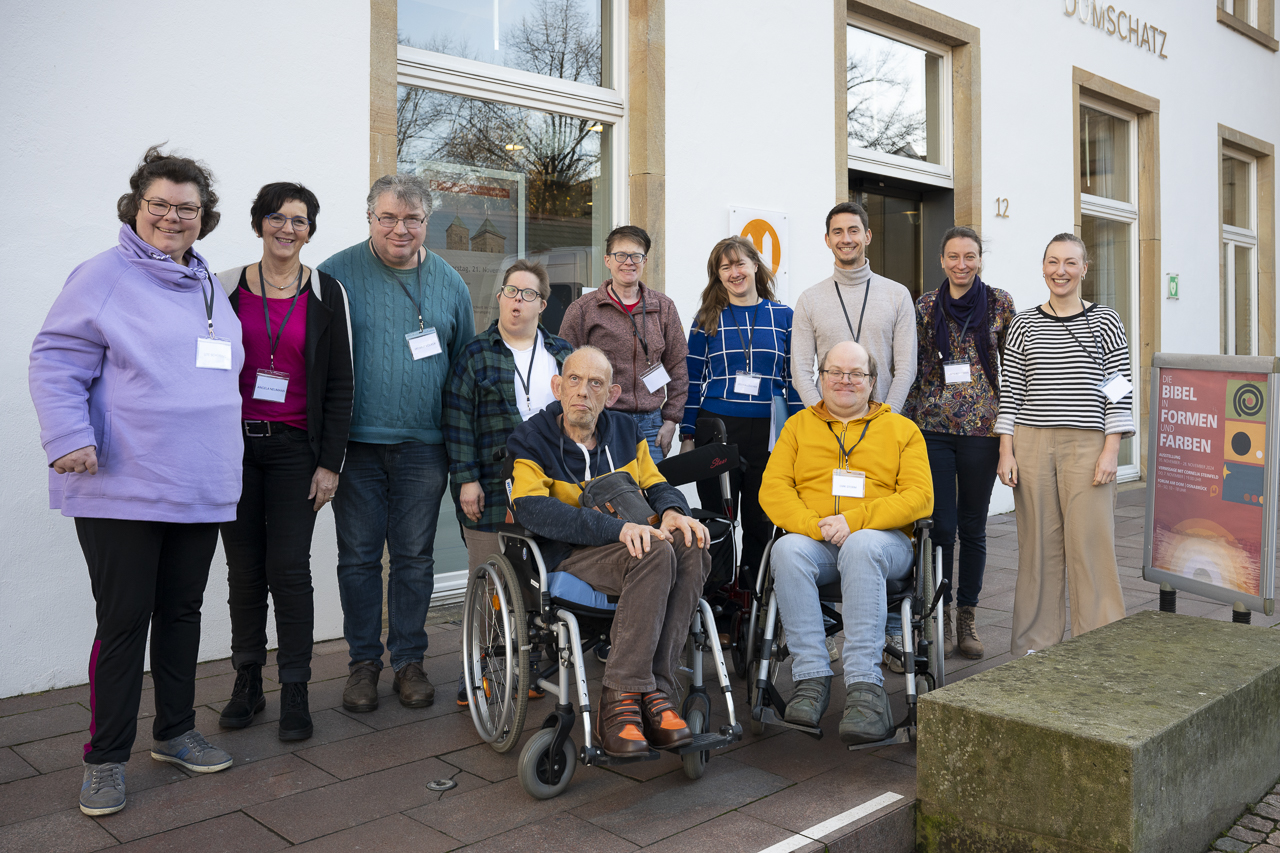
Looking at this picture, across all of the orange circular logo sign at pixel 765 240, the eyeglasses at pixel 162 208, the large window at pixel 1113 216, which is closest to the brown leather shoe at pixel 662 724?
the eyeglasses at pixel 162 208

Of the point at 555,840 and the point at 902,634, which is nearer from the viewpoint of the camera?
the point at 555,840

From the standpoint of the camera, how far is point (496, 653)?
9.94ft

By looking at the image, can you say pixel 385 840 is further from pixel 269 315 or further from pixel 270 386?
pixel 269 315

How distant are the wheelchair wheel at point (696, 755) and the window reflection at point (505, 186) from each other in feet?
8.57

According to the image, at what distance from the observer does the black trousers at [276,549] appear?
314 centimetres

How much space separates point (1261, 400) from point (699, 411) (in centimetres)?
197

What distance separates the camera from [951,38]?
7.18 m

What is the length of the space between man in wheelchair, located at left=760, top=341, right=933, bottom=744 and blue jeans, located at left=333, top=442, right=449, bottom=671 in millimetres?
1160

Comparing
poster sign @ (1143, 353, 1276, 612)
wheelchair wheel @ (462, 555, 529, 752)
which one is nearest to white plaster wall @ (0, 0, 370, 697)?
wheelchair wheel @ (462, 555, 529, 752)

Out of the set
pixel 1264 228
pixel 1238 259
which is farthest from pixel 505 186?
pixel 1264 228

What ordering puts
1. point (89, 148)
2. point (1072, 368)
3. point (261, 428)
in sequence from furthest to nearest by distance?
point (1072, 368)
point (89, 148)
point (261, 428)

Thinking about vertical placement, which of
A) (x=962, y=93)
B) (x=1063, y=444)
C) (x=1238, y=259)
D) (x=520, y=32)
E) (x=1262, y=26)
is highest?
(x=1262, y=26)

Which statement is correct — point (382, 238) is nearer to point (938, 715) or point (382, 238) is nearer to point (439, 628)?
point (439, 628)

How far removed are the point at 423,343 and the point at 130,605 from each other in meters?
1.22
